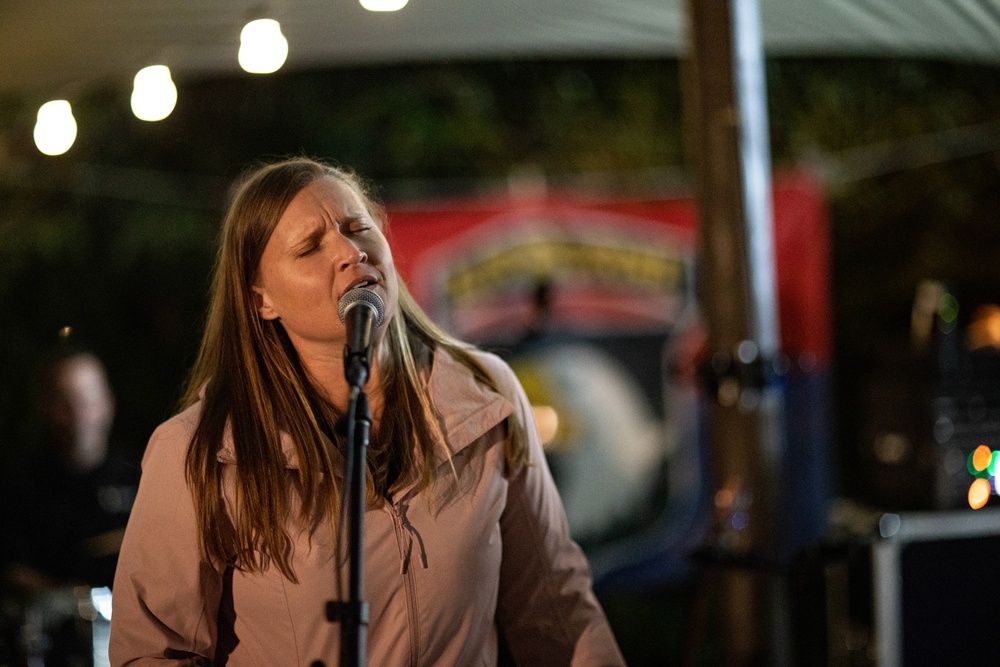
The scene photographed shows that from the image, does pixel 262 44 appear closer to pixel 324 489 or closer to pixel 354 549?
pixel 324 489

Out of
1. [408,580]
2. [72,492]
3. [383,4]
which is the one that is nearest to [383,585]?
[408,580]

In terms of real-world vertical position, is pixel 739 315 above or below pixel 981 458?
above

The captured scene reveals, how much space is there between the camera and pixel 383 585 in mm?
2154

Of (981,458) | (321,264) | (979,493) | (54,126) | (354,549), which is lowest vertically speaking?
(979,493)

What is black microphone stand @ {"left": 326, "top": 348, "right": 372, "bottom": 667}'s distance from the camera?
1.83 metres

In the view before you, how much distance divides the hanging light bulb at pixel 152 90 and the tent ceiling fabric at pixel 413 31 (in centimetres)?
11

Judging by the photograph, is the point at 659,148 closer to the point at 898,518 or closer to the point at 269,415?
the point at 898,518

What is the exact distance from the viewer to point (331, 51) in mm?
4770

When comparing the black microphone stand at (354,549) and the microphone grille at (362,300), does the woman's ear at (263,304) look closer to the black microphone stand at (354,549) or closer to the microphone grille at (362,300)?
the microphone grille at (362,300)

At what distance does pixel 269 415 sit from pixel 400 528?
38cm

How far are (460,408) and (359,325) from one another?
0.41 m

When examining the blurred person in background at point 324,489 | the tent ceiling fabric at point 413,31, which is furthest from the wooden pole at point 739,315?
the blurred person in background at point 324,489

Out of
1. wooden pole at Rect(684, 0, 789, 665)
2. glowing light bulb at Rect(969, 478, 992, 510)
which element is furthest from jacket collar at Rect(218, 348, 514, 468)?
glowing light bulb at Rect(969, 478, 992, 510)

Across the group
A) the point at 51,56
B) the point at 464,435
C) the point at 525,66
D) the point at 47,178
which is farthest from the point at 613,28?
the point at 525,66
